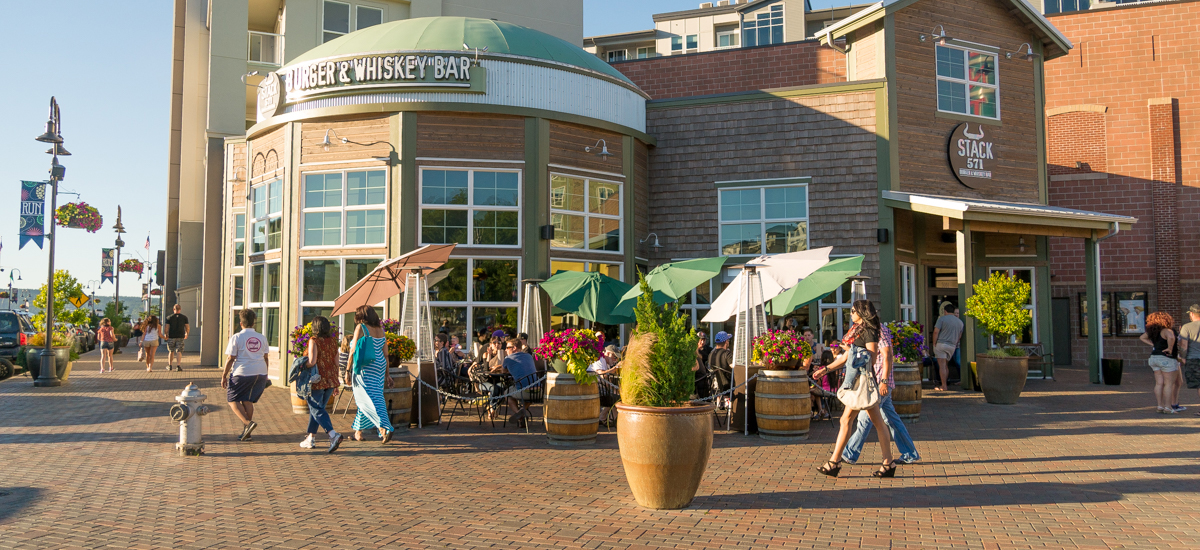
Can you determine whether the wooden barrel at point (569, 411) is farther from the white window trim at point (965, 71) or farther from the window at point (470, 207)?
the white window trim at point (965, 71)

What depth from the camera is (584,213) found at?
16.1m

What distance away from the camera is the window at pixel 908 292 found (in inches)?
666

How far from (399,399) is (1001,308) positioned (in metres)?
9.68

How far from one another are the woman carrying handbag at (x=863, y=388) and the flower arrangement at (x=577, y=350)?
9.73 feet

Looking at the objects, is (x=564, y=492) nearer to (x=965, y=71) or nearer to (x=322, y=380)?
(x=322, y=380)

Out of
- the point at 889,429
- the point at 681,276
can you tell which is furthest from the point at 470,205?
the point at 889,429

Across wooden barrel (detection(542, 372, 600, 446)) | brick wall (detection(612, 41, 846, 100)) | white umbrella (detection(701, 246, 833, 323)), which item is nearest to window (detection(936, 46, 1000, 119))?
brick wall (detection(612, 41, 846, 100))

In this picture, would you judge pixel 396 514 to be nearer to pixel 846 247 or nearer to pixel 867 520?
pixel 867 520

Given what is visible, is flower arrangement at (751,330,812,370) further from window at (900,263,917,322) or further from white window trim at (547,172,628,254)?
window at (900,263,917,322)

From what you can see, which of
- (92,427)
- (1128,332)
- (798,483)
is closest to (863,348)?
(798,483)

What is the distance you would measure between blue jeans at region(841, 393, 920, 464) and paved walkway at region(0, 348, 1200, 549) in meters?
0.21

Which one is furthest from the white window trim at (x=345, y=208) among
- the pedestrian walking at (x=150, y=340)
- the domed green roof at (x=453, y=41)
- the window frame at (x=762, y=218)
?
the pedestrian walking at (x=150, y=340)

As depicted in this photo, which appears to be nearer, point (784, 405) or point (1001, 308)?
point (784, 405)

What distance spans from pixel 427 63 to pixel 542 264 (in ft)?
14.2
